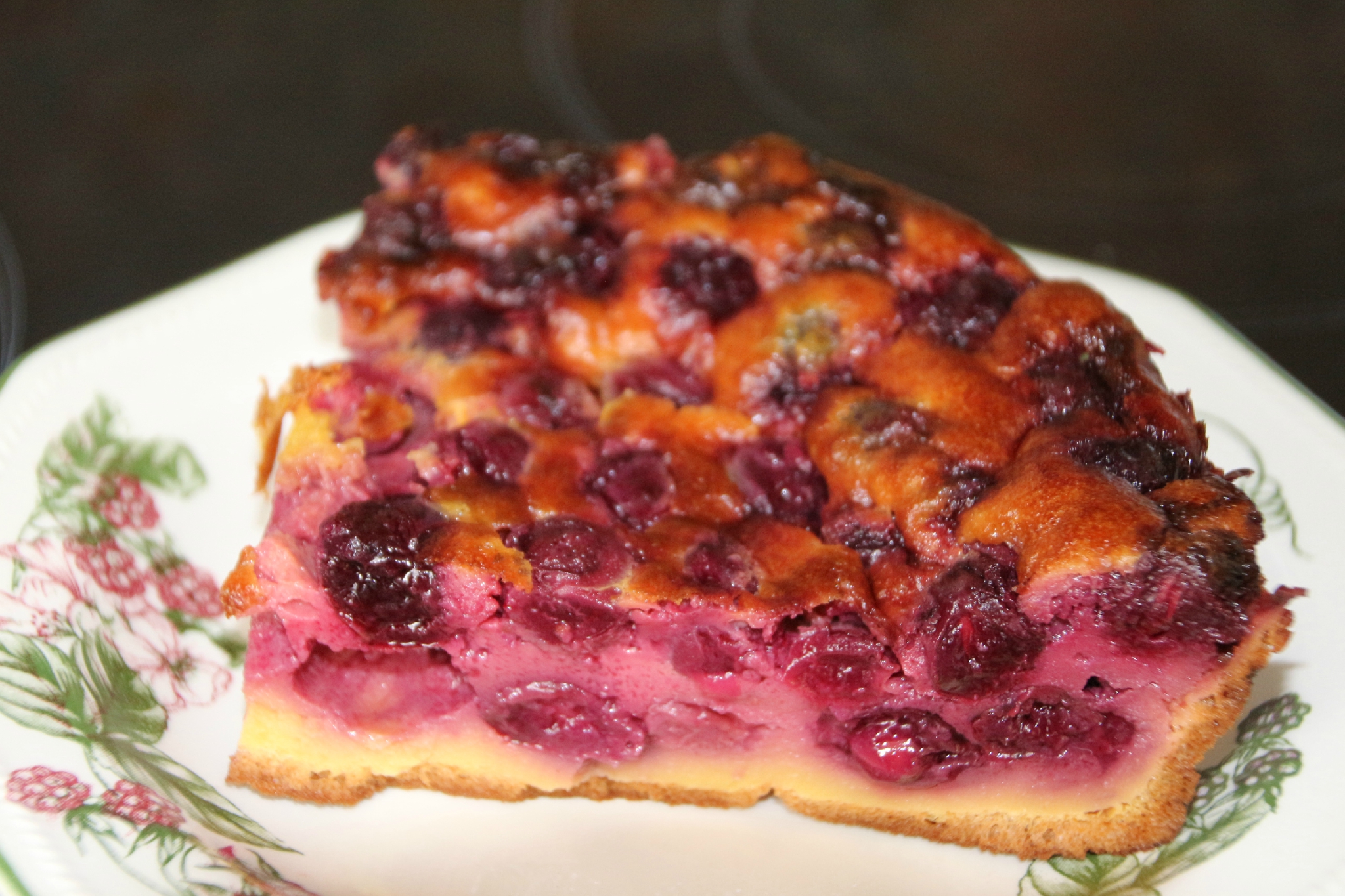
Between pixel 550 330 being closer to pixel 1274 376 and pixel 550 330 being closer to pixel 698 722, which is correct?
pixel 698 722

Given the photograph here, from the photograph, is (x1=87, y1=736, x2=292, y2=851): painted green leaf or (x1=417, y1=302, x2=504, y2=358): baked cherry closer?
(x1=87, y1=736, x2=292, y2=851): painted green leaf

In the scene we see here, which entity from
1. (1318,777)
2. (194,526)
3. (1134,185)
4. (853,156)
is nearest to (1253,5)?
(1134,185)

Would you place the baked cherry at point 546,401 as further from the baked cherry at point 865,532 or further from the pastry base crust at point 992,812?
the pastry base crust at point 992,812

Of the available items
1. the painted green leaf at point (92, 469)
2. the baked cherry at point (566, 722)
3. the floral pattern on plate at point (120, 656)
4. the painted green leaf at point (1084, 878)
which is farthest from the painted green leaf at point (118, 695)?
the painted green leaf at point (1084, 878)

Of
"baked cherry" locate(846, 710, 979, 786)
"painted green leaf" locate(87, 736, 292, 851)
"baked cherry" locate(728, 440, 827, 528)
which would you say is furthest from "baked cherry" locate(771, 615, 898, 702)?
"painted green leaf" locate(87, 736, 292, 851)

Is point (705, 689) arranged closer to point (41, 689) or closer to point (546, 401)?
point (546, 401)

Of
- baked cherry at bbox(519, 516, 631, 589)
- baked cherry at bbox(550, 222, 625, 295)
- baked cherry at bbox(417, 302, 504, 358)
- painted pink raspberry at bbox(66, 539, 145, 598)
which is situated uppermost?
baked cherry at bbox(550, 222, 625, 295)

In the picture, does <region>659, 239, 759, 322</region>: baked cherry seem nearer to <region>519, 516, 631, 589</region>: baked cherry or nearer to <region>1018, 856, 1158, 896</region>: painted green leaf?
<region>519, 516, 631, 589</region>: baked cherry
